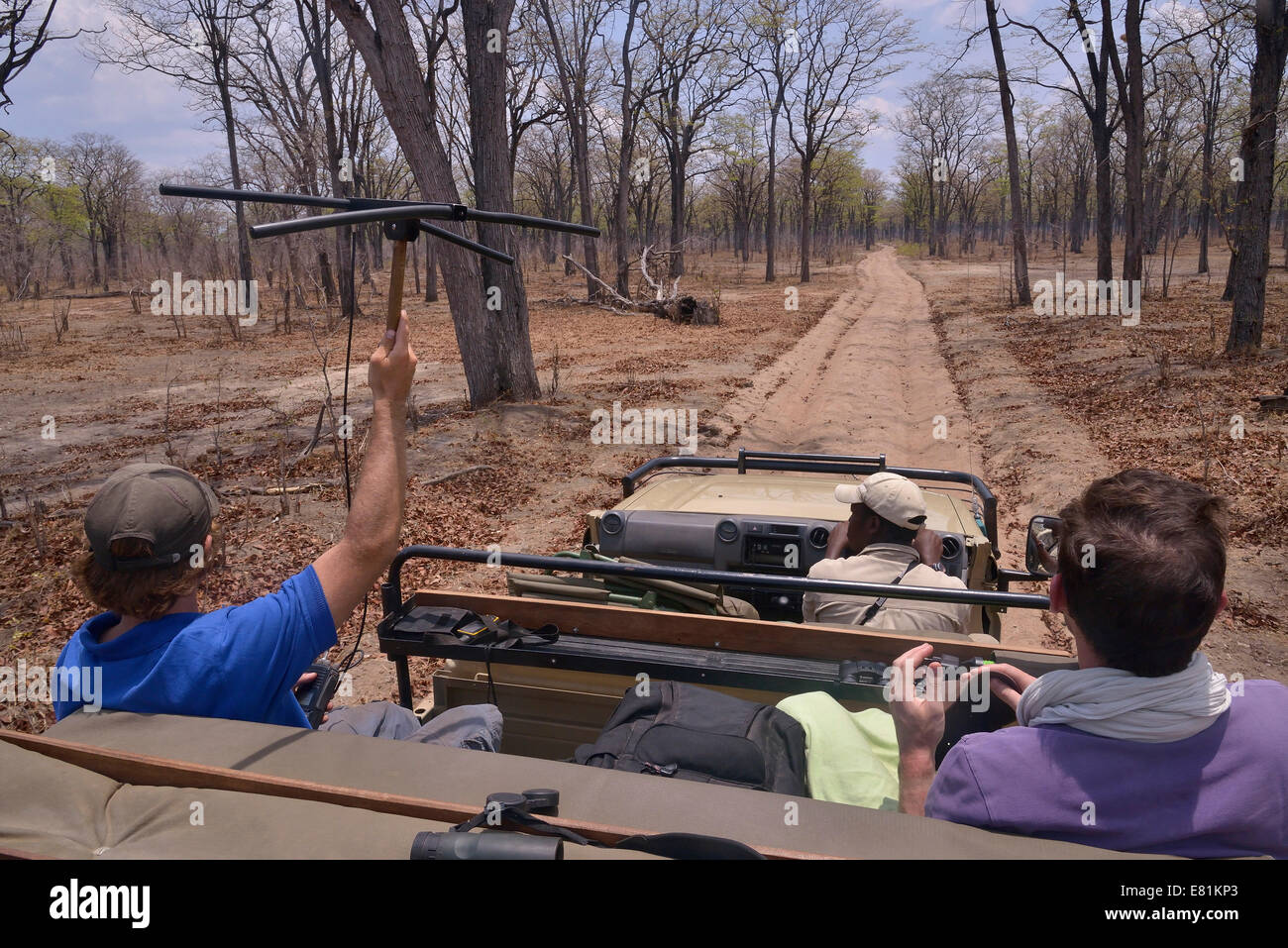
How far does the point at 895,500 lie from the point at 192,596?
2129 mm

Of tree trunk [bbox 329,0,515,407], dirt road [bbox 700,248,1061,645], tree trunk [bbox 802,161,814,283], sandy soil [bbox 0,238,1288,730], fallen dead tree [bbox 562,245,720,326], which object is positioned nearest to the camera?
sandy soil [bbox 0,238,1288,730]

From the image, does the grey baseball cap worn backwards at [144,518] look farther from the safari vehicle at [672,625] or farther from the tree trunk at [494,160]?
the tree trunk at [494,160]

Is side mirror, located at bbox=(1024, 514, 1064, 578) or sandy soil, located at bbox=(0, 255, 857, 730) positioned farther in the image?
sandy soil, located at bbox=(0, 255, 857, 730)

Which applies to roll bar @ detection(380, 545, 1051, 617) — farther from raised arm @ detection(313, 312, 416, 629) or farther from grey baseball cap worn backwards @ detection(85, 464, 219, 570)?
grey baseball cap worn backwards @ detection(85, 464, 219, 570)

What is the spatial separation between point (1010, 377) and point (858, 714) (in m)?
12.4

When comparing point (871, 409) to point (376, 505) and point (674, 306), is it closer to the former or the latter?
point (674, 306)

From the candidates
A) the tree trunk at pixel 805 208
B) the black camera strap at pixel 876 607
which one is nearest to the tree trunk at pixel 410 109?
the black camera strap at pixel 876 607

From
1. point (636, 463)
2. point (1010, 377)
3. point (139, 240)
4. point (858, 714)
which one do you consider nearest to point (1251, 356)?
point (1010, 377)

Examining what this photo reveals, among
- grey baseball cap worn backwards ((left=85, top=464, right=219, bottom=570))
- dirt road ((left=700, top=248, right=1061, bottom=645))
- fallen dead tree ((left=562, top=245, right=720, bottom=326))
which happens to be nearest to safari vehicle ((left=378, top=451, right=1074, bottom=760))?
grey baseball cap worn backwards ((left=85, top=464, right=219, bottom=570))

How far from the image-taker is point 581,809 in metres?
1.43

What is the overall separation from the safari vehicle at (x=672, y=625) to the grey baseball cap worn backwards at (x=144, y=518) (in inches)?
36.0

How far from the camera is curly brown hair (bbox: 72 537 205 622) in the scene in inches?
66.5

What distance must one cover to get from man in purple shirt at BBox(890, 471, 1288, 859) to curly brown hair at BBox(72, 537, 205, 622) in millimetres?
1579

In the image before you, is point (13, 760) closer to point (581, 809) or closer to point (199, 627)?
point (199, 627)
